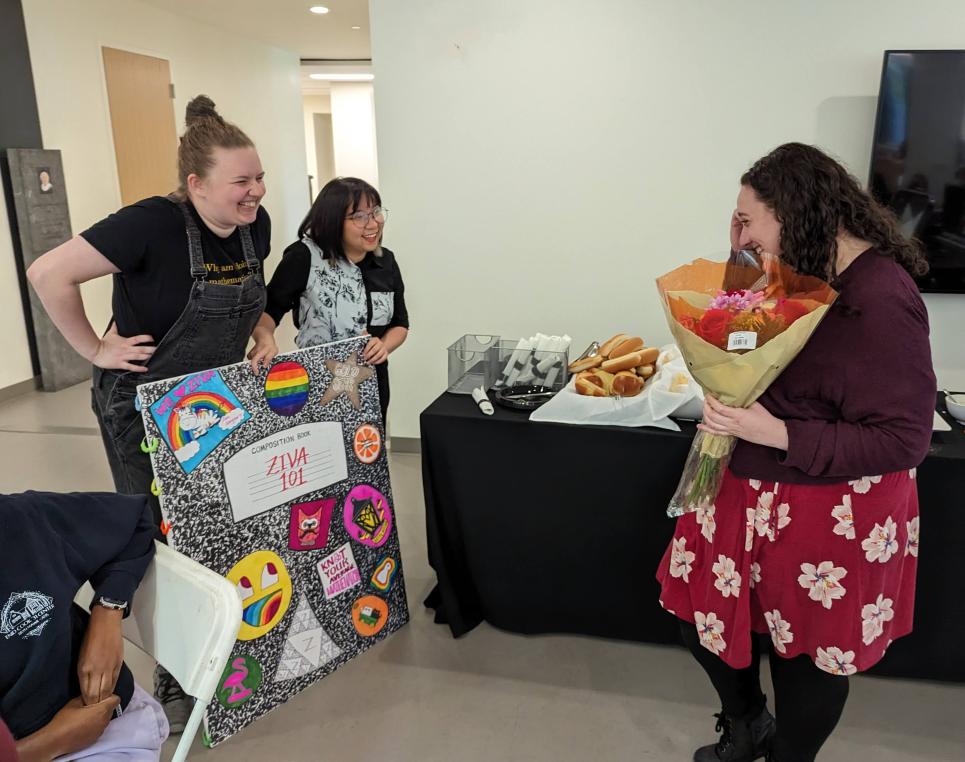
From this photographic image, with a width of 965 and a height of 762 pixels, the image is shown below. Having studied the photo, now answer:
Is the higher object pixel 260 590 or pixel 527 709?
pixel 260 590

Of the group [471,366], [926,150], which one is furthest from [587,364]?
[926,150]

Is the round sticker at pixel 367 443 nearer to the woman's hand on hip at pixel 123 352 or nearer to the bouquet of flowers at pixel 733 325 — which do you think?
the woman's hand on hip at pixel 123 352

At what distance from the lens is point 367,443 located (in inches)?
84.6

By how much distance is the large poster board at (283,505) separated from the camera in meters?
1.75

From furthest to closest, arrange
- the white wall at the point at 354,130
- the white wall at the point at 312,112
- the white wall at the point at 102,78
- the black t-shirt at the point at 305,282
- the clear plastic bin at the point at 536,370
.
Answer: the white wall at the point at 312,112 → the white wall at the point at 354,130 → the white wall at the point at 102,78 → the clear plastic bin at the point at 536,370 → the black t-shirt at the point at 305,282

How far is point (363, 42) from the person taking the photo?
7.49m

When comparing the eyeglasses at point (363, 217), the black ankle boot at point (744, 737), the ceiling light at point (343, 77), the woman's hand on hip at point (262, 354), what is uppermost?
the ceiling light at point (343, 77)

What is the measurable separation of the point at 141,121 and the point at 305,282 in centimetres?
460

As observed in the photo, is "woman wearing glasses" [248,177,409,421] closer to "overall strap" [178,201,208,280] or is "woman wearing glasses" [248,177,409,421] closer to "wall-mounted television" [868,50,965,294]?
"overall strap" [178,201,208,280]

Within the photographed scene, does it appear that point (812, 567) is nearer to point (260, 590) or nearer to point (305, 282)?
point (260, 590)

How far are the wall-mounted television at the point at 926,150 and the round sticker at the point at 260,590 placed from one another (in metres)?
2.80

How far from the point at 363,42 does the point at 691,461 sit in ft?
A: 23.7

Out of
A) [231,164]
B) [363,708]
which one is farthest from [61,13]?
[363,708]

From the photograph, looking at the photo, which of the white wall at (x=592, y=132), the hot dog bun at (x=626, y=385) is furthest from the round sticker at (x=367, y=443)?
the white wall at (x=592, y=132)
